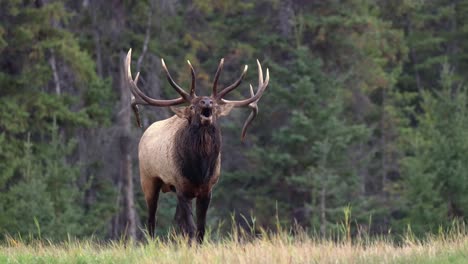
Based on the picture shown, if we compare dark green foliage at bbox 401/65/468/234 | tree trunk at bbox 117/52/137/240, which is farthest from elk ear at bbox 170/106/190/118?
tree trunk at bbox 117/52/137/240

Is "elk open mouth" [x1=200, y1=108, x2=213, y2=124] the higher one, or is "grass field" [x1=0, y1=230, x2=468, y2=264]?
"elk open mouth" [x1=200, y1=108, x2=213, y2=124]

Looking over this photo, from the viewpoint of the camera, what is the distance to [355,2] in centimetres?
3662

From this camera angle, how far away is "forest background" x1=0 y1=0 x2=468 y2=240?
27906 millimetres

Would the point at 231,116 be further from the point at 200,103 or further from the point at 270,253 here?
the point at 270,253

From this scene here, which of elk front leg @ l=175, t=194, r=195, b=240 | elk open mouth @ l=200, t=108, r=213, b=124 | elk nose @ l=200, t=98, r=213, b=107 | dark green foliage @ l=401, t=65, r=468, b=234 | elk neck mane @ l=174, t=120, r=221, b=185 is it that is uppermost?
elk nose @ l=200, t=98, r=213, b=107

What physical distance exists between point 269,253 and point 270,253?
0.01m

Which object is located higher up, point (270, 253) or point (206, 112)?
point (206, 112)

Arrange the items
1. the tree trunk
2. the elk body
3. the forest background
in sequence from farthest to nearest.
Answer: the tree trunk
the forest background
the elk body

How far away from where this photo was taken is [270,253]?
1018 cm

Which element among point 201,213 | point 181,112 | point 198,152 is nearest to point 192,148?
point 198,152

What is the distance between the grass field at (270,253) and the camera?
10.1 metres

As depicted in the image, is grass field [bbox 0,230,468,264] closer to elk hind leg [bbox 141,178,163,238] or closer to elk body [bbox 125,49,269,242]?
elk body [bbox 125,49,269,242]

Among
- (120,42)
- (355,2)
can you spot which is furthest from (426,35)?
(120,42)

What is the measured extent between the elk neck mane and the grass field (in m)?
1.90
